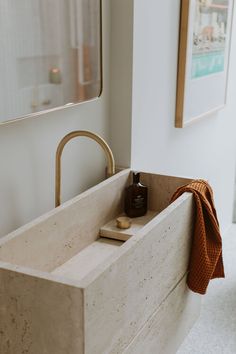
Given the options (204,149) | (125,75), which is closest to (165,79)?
(125,75)

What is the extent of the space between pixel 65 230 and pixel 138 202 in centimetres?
41

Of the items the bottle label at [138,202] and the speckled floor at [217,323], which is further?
the speckled floor at [217,323]

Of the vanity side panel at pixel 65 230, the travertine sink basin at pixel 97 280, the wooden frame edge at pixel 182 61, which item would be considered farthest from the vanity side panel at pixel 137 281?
the wooden frame edge at pixel 182 61

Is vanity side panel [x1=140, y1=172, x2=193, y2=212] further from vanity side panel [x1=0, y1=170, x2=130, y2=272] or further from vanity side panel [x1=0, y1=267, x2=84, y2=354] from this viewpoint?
vanity side panel [x1=0, y1=267, x2=84, y2=354]

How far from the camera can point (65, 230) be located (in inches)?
65.4

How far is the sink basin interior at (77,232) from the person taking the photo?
148 cm

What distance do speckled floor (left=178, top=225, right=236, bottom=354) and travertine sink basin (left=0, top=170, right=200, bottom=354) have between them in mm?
128

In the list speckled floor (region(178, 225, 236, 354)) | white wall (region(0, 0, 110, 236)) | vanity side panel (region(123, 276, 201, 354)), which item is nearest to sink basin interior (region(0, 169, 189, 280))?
white wall (region(0, 0, 110, 236))

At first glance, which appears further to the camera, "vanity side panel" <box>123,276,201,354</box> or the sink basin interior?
"vanity side panel" <box>123,276,201,354</box>

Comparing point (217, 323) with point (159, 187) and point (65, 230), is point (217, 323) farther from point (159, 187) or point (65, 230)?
point (65, 230)

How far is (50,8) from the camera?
1.61 m

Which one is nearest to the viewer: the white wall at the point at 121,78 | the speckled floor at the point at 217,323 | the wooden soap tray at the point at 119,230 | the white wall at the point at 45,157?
the white wall at the point at 45,157

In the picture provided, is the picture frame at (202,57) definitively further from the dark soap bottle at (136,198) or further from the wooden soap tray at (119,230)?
the wooden soap tray at (119,230)

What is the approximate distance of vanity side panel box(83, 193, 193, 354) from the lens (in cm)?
126
